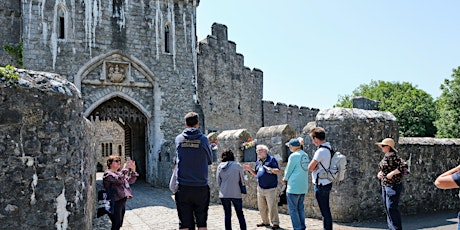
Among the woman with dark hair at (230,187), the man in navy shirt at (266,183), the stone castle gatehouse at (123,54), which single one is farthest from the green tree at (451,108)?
the woman with dark hair at (230,187)

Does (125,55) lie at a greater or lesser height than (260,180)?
greater

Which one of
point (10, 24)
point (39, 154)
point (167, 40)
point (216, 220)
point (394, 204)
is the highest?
point (10, 24)

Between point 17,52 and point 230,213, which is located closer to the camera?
point 230,213

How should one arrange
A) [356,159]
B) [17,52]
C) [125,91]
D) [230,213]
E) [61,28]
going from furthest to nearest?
[125,91] → [61,28] → [17,52] → [356,159] → [230,213]

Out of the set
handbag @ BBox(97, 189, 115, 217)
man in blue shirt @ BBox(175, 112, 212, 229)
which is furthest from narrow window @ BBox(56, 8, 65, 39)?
man in blue shirt @ BBox(175, 112, 212, 229)

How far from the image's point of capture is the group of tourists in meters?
4.66

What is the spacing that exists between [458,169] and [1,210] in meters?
4.18

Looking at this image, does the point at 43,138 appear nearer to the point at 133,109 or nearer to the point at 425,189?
the point at 425,189

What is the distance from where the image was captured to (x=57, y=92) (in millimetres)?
4316

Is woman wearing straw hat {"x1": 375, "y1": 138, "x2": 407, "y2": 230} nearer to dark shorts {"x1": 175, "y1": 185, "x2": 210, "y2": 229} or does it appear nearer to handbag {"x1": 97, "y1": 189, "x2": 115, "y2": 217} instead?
dark shorts {"x1": 175, "y1": 185, "x2": 210, "y2": 229}

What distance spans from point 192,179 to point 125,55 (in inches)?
438

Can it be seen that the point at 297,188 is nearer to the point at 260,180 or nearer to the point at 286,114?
the point at 260,180

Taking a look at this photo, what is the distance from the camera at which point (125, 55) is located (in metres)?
14.8

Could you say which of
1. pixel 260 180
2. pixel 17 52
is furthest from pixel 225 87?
pixel 260 180
